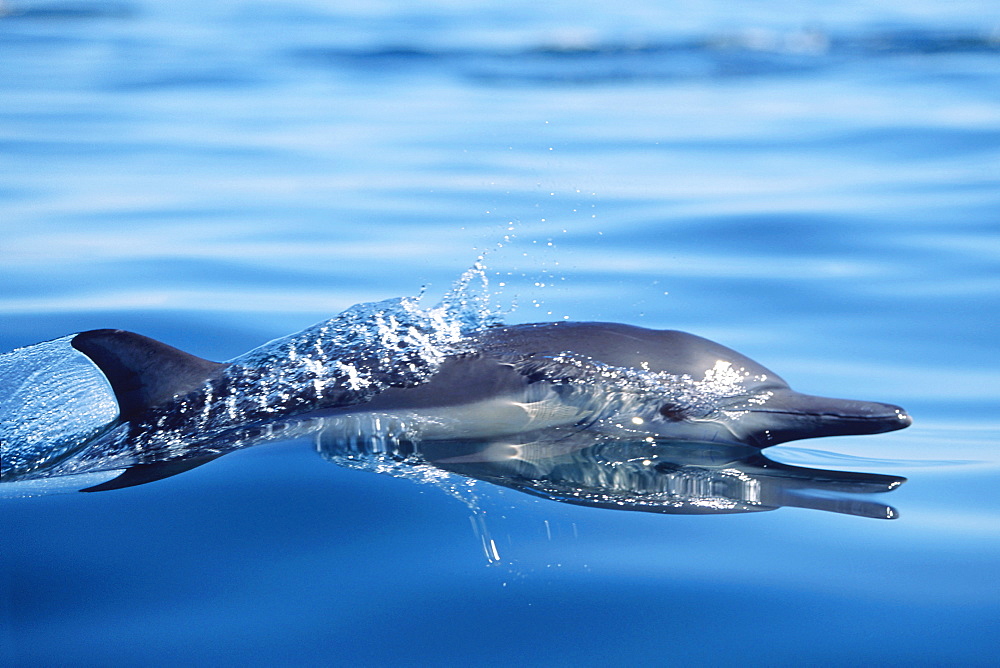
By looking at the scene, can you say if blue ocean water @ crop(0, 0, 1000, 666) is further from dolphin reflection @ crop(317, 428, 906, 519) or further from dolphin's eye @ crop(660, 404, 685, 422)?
dolphin's eye @ crop(660, 404, 685, 422)

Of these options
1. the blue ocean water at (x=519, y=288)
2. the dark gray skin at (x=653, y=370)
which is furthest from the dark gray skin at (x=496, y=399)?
the blue ocean water at (x=519, y=288)

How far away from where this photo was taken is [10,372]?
231 inches

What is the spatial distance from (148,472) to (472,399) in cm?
123

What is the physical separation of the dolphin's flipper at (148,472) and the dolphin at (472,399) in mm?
12

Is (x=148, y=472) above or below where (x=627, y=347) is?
below

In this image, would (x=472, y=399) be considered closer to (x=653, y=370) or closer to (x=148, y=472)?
(x=653, y=370)

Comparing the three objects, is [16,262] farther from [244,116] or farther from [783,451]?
[244,116]

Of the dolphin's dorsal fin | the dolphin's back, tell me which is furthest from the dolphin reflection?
the dolphin's dorsal fin

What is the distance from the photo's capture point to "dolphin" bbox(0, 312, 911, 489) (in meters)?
4.76

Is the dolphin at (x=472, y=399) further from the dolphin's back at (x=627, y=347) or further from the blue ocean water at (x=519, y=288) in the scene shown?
the blue ocean water at (x=519, y=288)

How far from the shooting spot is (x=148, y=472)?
4551mm

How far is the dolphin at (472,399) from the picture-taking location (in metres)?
4.76

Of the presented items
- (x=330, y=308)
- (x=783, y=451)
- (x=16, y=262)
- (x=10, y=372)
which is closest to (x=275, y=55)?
(x=16, y=262)

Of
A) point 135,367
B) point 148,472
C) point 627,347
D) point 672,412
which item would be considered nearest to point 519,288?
point 627,347
